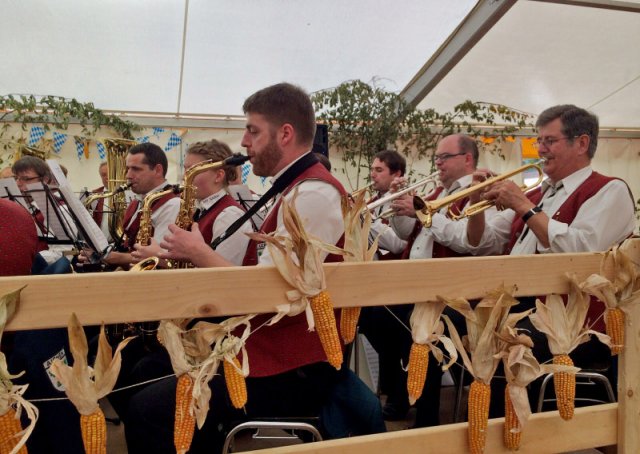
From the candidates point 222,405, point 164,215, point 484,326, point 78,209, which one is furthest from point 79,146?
point 484,326

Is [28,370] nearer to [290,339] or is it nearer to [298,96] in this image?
[290,339]

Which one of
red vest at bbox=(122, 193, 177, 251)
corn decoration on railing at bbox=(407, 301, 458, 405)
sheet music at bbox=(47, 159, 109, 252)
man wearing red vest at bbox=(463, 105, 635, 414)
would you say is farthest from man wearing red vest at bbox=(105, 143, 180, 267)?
corn decoration on railing at bbox=(407, 301, 458, 405)

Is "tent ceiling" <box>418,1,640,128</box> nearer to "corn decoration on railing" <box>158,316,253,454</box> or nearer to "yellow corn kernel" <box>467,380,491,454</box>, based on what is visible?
"yellow corn kernel" <box>467,380,491,454</box>

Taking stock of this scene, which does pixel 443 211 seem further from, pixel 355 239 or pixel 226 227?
pixel 355 239

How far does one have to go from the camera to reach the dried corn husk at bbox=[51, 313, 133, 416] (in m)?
0.93

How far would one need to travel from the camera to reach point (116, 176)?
400cm

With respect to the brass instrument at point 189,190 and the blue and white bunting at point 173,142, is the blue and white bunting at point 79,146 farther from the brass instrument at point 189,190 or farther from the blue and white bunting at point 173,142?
the brass instrument at point 189,190

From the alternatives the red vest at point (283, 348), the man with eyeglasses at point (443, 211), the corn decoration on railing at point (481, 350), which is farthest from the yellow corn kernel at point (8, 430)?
the man with eyeglasses at point (443, 211)

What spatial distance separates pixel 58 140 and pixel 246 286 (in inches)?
272

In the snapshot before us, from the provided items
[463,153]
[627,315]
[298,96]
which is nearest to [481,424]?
[627,315]

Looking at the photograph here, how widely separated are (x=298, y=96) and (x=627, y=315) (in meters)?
1.51

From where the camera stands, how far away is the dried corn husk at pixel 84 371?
93 centimetres

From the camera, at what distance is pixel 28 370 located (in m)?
1.53

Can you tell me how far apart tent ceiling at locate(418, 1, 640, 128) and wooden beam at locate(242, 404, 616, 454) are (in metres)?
4.74
